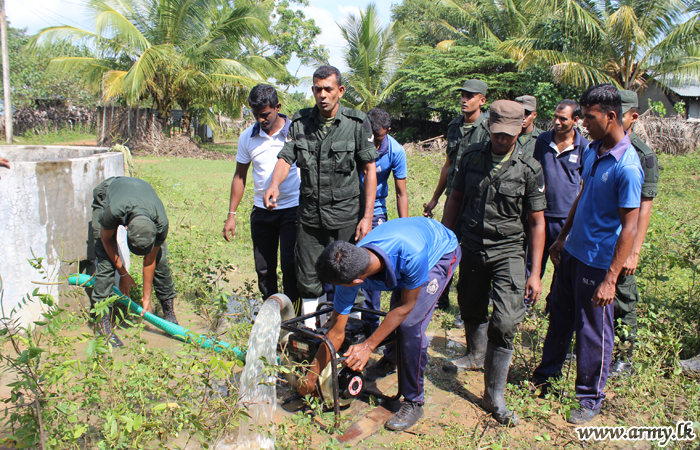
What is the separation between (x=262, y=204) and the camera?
4.19 meters

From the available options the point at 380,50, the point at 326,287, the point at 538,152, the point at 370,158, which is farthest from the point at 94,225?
the point at 380,50

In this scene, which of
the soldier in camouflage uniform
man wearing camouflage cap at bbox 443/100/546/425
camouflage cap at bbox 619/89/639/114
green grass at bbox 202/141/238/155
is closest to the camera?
man wearing camouflage cap at bbox 443/100/546/425

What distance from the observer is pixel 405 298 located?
2.95 m

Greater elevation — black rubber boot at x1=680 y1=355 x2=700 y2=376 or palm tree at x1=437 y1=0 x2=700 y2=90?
palm tree at x1=437 y1=0 x2=700 y2=90

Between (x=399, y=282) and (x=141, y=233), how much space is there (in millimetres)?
1972

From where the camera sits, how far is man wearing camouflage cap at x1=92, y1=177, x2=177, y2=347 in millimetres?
3701

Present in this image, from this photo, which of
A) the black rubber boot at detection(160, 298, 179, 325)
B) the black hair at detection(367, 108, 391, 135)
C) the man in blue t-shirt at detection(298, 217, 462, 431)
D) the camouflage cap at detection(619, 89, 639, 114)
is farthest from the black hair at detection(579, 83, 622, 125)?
the black rubber boot at detection(160, 298, 179, 325)

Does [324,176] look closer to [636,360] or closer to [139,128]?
[636,360]

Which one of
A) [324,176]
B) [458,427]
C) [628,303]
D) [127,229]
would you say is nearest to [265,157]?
[324,176]

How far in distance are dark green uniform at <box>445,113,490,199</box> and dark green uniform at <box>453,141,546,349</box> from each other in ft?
2.98

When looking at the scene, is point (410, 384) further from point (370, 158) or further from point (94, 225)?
point (94, 225)

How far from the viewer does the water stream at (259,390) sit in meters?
2.85

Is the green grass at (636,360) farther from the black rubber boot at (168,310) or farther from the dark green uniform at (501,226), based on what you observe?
the dark green uniform at (501,226)

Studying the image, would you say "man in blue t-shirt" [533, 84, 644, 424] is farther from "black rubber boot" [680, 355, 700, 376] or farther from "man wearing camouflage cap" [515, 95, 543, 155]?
"man wearing camouflage cap" [515, 95, 543, 155]
